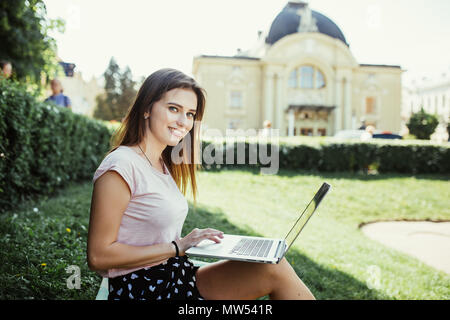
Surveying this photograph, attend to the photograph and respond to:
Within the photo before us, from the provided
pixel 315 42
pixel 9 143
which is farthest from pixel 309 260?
pixel 315 42

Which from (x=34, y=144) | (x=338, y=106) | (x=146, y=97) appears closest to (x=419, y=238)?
(x=146, y=97)

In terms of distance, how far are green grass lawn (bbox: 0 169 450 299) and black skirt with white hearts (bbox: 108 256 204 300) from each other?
1.08 metres

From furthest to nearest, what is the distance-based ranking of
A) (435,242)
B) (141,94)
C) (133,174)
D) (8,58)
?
(8,58) → (435,242) → (141,94) → (133,174)

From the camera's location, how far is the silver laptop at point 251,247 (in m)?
1.70

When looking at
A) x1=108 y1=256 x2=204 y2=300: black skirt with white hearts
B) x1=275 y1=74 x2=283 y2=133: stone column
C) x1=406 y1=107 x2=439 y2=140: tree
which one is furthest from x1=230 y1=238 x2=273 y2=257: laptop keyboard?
x1=406 y1=107 x2=439 y2=140: tree

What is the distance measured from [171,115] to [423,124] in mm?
36607

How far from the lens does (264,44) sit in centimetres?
3506

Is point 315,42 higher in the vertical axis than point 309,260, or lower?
higher

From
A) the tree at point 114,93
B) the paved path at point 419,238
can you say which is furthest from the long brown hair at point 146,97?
the tree at point 114,93

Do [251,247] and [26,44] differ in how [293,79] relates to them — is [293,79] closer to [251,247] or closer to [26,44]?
[26,44]

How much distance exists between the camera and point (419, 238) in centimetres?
648

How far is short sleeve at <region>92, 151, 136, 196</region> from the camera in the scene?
1.63m

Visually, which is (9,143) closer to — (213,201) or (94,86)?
(213,201)

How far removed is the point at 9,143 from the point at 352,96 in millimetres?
35490
